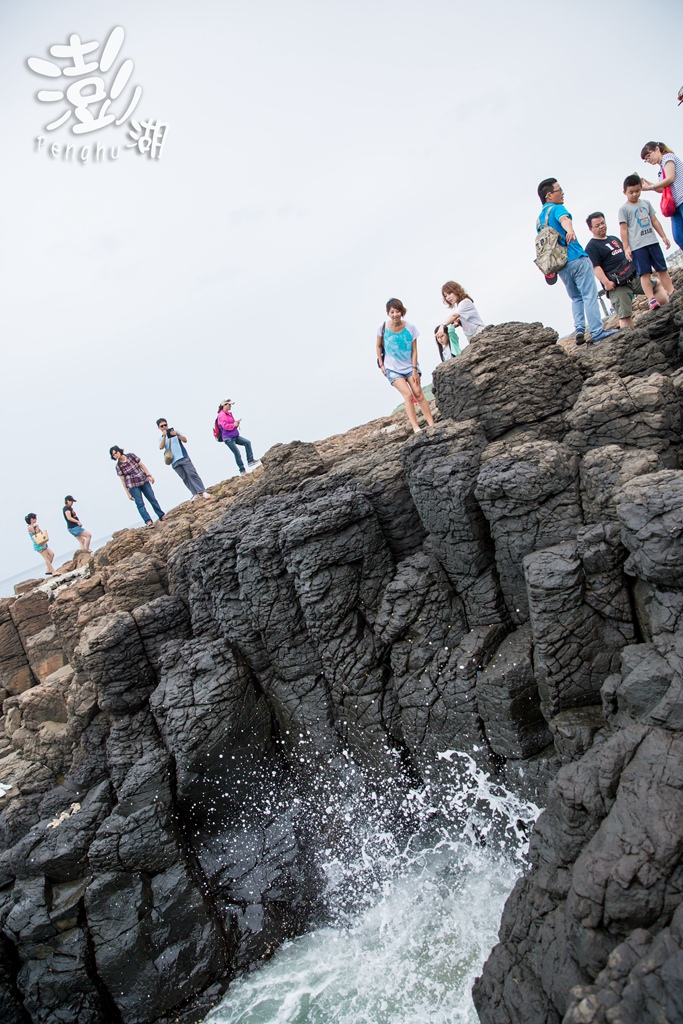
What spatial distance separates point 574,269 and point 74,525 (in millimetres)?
16722

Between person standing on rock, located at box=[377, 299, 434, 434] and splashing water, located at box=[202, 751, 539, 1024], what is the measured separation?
659 centimetres

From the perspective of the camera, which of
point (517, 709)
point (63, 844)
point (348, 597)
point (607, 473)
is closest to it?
point (607, 473)

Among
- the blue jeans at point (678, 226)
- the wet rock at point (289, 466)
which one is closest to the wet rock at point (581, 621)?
the blue jeans at point (678, 226)

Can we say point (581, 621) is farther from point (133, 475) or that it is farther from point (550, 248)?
point (133, 475)

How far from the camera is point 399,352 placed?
33.9 ft

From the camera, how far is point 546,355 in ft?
30.9

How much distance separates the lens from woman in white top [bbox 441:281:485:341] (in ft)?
34.3

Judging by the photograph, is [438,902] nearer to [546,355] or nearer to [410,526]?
[410,526]

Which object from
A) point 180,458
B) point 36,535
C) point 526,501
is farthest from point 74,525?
point 526,501

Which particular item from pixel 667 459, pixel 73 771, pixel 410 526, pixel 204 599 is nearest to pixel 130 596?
pixel 204 599

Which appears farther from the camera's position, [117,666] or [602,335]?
[117,666]

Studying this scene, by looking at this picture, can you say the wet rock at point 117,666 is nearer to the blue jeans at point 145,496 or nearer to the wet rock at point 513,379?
the blue jeans at point 145,496

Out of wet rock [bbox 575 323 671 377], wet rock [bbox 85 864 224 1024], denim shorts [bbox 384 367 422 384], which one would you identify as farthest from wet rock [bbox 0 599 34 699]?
wet rock [bbox 575 323 671 377]

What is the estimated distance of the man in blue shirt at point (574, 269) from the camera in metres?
9.14
